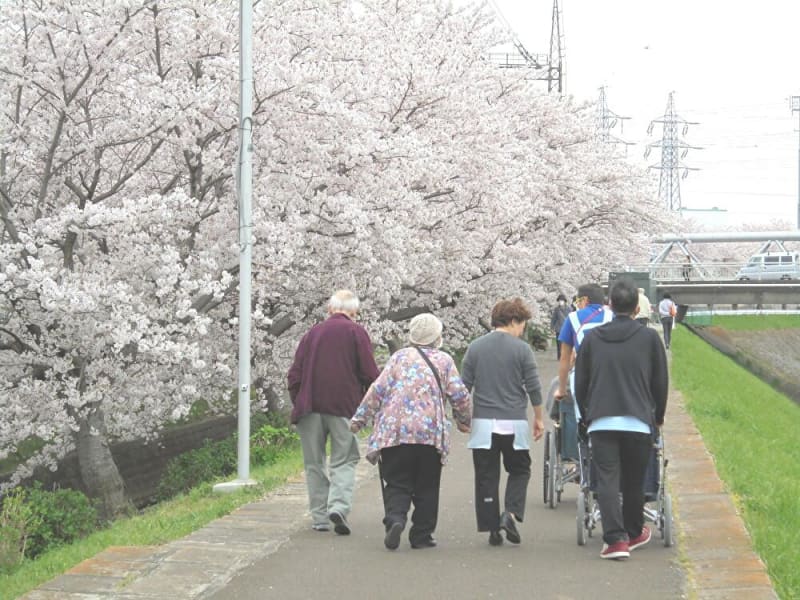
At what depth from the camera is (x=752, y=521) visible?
8.98 metres

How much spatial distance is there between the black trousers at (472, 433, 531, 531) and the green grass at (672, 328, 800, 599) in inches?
61.2

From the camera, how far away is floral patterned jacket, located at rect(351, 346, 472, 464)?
809 cm

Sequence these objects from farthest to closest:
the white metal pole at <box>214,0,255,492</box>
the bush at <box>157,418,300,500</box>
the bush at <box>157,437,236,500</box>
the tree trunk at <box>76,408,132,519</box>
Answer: the bush at <box>157,437,236,500</box> < the bush at <box>157,418,300,500</box> < the tree trunk at <box>76,408,132,519</box> < the white metal pole at <box>214,0,255,492</box>

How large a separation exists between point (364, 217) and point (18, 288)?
4.84m

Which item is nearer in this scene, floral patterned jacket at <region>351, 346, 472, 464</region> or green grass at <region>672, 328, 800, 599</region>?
green grass at <region>672, 328, 800, 599</region>

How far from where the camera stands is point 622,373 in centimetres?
774

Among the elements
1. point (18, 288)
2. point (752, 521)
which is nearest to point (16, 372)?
point (18, 288)

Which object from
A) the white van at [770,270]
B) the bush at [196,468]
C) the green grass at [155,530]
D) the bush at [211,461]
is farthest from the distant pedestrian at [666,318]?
the white van at [770,270]

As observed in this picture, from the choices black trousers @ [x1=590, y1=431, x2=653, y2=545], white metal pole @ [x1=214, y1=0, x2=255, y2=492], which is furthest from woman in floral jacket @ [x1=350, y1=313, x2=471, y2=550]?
white metal pole @ [x1=214, y1=0, x2=255, y2=492]

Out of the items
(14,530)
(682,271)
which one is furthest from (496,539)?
(682,271)

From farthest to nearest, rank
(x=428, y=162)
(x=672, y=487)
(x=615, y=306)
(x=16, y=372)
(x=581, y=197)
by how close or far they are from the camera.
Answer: (x=581, y=197) < (x=428, y=162) < (x=16, y=372) < (x=672, y=487) < (x=615, y=306)

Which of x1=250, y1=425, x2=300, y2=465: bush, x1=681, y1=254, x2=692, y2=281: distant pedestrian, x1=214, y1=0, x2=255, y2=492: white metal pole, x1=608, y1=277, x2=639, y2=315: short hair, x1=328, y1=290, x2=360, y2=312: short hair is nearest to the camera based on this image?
x1=608, y1=277, x2=639, y2=315: short hair

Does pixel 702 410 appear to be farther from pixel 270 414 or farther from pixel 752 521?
pixel 752 521

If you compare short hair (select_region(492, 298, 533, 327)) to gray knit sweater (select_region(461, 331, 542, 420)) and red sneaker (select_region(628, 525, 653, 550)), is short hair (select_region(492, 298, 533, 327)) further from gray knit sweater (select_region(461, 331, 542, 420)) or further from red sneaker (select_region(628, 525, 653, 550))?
red sneaker (select_region(628, 525, 653, 550))
